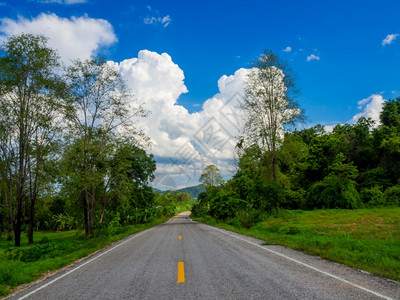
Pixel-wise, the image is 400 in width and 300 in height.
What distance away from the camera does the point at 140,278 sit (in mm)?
6023

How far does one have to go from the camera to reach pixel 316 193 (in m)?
31.0

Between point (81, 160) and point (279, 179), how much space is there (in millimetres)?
17465

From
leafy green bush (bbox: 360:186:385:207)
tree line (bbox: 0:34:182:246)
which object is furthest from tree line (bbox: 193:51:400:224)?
tree line (bbox: 0:34:182:246)

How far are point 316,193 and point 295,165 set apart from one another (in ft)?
15.3

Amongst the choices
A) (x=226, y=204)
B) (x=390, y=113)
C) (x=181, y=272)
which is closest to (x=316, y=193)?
(x=226, y=204)

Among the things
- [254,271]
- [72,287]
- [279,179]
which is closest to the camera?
[72,287]

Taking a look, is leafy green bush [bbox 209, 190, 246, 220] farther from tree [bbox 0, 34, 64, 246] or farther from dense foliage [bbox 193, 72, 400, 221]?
tree [bbox 0, 34, 64, 246]

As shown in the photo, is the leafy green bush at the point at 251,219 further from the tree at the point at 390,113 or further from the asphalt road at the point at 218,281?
the tree at the point at 390,113

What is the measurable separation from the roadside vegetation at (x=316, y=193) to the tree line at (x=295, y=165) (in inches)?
3.5

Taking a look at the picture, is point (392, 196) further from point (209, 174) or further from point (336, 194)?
point (209, 174)

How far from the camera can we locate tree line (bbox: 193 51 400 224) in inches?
896

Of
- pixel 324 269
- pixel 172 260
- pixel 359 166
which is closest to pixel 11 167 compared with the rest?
pixel 172 260

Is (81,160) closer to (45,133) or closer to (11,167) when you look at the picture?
(45,133)

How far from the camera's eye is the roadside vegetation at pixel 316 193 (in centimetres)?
1005
